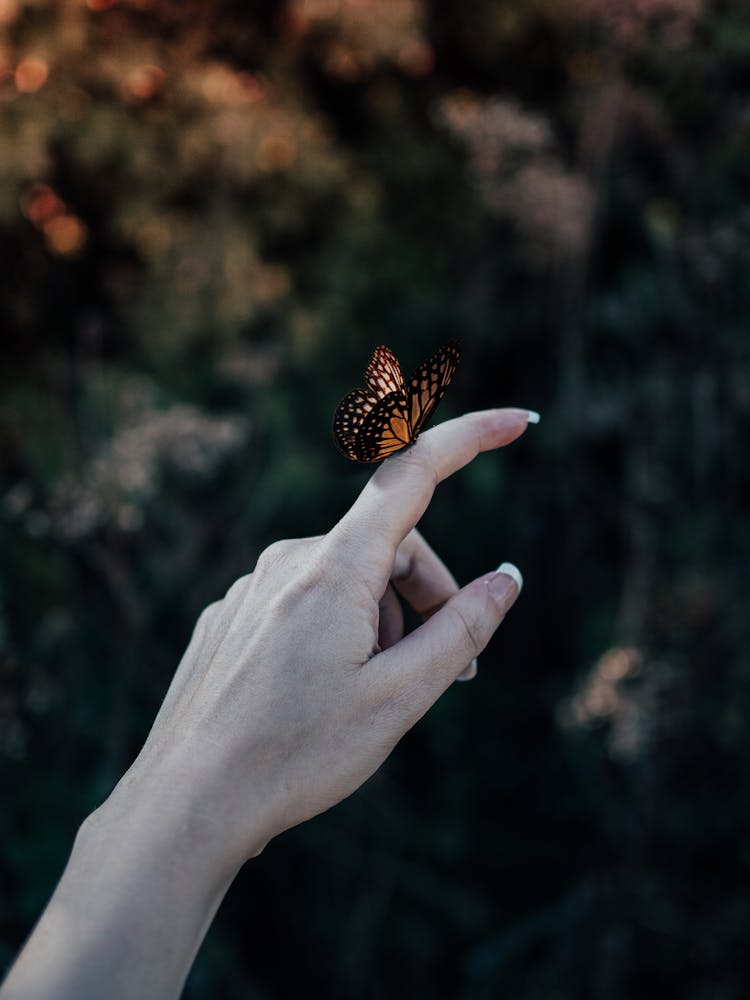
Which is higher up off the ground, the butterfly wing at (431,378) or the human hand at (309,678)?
the butterfly wing at (431,378)

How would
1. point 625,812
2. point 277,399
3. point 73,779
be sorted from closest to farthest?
point 73,779 < point 625,812 < point 277,399

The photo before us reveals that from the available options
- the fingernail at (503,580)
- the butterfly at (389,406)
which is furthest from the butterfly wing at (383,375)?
the fingernail at (503,580)

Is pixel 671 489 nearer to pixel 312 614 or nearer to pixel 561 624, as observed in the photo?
pixel 561 624

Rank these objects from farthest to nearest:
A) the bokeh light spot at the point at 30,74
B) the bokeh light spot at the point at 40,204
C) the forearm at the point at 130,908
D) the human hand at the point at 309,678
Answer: the bokeh light spot at the point at 40,204 < the bokeh light spot at the point at 30,74 < the human hand at the point at 309,678 < the forearm at the point at 130,908

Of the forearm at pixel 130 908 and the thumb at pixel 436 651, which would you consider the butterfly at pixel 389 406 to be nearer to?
the thumb at pixel 436 651

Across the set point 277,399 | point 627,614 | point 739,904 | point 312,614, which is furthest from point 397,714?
point 739,904

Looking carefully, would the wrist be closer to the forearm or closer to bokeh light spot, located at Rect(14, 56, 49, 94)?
the forearm

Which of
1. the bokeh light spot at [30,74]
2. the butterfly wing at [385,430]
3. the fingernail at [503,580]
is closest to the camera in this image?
the butterfly wing at [385,430]
